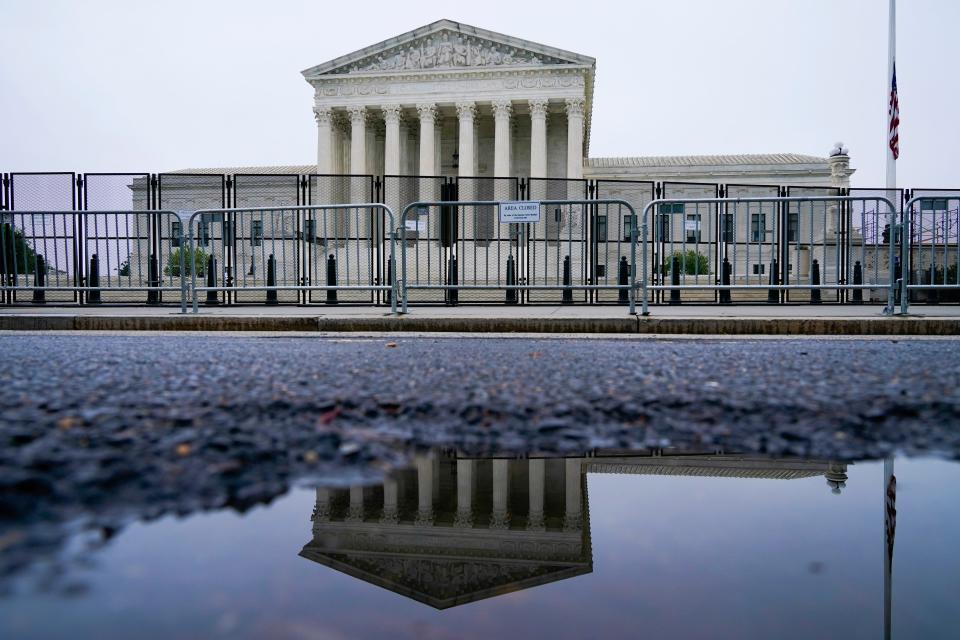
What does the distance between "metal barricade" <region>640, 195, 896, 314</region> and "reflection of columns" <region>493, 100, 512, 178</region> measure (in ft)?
110

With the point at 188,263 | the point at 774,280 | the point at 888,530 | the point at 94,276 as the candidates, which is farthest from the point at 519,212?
the point at 888,530

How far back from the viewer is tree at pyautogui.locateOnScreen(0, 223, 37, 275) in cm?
1056

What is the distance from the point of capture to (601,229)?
40.1 ft

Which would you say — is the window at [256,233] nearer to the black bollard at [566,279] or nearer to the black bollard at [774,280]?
the black bollard at [566,279]

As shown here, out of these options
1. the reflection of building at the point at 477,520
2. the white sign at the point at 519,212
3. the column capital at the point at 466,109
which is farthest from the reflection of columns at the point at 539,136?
the reflection of building at the point at 477,520

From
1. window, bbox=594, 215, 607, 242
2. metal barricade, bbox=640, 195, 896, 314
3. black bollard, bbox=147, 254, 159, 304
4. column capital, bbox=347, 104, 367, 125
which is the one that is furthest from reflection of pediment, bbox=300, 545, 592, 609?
column capital, bbox=347, 104, 367, 125

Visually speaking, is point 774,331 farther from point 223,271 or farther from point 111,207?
point 111,207

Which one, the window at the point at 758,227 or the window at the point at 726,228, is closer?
the window at the point at 758,227

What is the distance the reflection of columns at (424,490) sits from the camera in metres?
1.45

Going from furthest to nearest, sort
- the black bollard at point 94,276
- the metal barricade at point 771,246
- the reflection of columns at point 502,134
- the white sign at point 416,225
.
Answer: the reflection of columns at point 502,134
the black bollard at point 94,276
the white sign at point 416,225
the metal barricade at point 771,246

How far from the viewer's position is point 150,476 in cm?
160

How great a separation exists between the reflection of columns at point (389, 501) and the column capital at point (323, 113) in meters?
46.8

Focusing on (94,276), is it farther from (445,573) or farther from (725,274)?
(445,573)

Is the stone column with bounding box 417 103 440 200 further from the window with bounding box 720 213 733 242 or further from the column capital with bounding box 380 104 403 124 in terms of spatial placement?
the window with bounding box 720 213 733 242
